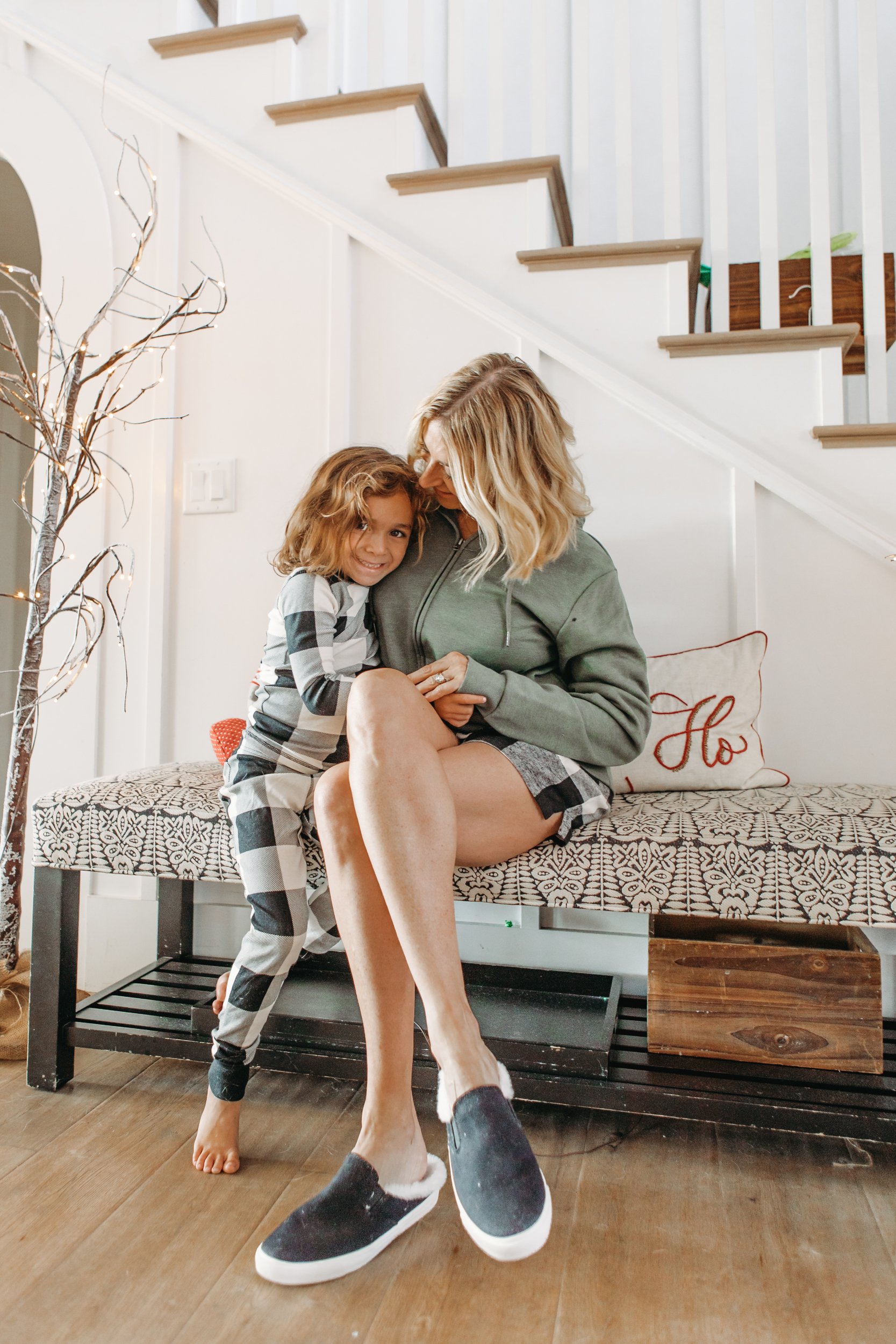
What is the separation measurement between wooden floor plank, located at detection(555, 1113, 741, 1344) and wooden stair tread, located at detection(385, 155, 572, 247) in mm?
1816

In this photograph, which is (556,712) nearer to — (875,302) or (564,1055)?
(564,1055)

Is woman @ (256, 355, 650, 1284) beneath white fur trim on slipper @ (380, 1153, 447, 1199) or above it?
above

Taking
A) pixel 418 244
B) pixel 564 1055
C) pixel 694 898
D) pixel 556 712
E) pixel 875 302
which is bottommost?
pixel 564 1055

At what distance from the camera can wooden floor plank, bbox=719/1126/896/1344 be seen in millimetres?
950

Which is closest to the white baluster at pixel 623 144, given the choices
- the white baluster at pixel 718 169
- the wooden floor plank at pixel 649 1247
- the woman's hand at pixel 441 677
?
the white baluster at pixel 718 169

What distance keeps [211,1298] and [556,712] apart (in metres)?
0.84

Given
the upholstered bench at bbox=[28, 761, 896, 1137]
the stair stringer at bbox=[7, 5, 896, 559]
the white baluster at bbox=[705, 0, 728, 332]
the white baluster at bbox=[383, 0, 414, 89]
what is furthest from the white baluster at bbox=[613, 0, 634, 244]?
the upholstered bench at bbox=[28, 761, 896, 1137]

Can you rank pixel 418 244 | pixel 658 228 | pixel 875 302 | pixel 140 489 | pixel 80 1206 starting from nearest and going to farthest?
pixel 80 1206
pixel 875 302
pixel 418 244
pixel 140 489
pixel 658 228

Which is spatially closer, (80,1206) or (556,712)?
(80,1206)

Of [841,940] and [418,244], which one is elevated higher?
[418,244]

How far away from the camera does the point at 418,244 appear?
6.29ft

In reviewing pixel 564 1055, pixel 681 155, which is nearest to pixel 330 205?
pixel 681 155

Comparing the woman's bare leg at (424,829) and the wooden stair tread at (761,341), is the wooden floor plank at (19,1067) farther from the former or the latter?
the wooden stair tread at (761,341)

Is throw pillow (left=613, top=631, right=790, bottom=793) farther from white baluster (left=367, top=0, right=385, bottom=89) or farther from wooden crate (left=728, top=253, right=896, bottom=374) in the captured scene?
white baluster (left=367, top=0, right=385, bottom=89)
